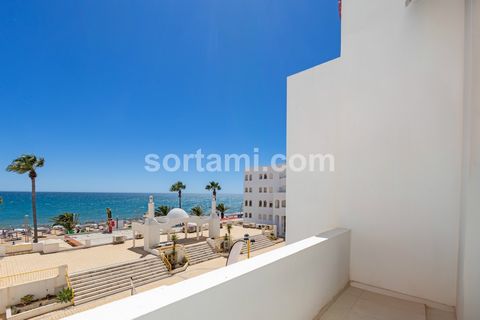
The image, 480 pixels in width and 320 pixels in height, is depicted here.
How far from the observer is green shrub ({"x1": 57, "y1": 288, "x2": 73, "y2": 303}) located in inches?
415

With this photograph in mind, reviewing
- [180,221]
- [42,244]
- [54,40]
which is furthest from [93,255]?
→ [54,40]

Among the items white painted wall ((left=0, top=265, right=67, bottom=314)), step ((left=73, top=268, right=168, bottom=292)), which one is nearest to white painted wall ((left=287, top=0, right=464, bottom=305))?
step ((left=73, top=268, right=168, bottom=292))

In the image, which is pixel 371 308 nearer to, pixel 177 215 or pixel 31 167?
pixel 177 215

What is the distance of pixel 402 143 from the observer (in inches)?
118

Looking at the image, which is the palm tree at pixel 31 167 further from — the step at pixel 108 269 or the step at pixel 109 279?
the step at pixel 109 279

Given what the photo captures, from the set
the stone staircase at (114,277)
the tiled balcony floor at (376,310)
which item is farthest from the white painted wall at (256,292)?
the stone staircase at (114,277)

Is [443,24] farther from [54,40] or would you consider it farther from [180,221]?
[54,40]

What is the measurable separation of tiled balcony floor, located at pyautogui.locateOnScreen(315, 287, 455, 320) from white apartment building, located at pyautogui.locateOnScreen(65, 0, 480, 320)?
0.02 m

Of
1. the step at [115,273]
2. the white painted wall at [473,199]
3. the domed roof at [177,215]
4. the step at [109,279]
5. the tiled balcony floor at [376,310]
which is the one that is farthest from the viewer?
the domed roof at [177,215]

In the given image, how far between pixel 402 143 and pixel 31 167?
27.2 m

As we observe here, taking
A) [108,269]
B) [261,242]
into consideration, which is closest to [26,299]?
[108,269]

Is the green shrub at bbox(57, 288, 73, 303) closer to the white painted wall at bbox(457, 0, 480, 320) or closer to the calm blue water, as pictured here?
the white painted wall at bbox(457, 0, 480, 320)

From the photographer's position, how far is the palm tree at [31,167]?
1961cm

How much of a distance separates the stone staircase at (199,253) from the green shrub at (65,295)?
24.1ft
